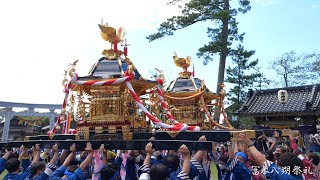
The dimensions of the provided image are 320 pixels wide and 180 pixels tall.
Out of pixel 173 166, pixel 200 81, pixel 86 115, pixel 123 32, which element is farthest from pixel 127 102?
pixel 200 81

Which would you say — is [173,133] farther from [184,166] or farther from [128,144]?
[184,166]

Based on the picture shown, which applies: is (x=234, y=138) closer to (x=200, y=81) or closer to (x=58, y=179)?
(x=58, y=179)

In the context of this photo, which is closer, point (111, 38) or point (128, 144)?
point (128, 144)

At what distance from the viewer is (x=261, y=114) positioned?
1515 cm

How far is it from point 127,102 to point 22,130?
1540 inches

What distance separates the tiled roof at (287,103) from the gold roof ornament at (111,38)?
975 centimetres

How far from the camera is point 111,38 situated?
317 inches

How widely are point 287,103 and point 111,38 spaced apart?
10913 mm

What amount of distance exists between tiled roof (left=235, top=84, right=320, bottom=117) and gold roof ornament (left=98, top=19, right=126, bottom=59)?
9.75 meters

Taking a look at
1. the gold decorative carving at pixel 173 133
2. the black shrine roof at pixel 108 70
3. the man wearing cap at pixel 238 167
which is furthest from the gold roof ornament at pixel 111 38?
the man wearing cap at pixel 238 167

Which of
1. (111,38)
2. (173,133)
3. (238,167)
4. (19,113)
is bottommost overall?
(238,167)

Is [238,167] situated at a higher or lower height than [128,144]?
lower

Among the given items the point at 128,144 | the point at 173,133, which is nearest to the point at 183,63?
the point at 173,133

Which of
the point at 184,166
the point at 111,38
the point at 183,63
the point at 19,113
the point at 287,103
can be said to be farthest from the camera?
the point at 19,113
